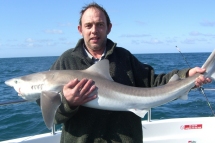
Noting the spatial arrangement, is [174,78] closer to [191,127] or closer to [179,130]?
[179,130]

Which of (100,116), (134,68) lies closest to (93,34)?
(134,68)

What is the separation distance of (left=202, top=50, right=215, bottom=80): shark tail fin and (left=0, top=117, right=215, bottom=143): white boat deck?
2.00 metres

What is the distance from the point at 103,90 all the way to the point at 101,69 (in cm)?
23

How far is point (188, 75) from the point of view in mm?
3010

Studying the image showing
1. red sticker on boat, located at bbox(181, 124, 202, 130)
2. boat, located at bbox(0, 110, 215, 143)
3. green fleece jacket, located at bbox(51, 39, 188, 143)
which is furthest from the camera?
red sticker on boat, located at bbox(181, 124, 202, 130)

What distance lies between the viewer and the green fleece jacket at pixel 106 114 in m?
2.48

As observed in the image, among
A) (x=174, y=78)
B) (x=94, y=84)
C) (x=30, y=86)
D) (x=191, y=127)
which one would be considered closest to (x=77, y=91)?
(x=94, y=84)

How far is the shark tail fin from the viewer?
2.82 meters

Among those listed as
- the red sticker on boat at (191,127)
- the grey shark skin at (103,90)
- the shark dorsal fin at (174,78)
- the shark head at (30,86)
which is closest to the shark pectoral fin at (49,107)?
the grey shark skin at (103,90)

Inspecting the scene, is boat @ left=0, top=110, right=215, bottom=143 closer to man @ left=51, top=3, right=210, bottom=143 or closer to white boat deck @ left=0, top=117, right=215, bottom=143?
white boat deck @ left=0, top=117, right=215, bottom=143

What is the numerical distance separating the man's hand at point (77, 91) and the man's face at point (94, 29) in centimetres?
49

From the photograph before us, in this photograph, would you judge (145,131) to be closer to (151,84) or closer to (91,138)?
(151,84)

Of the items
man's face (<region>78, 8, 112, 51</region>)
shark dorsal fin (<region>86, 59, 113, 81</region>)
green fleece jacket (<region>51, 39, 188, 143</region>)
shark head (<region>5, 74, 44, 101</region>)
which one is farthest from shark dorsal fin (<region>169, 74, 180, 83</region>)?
shark head (<region>5, 74, 44, 101</region>)

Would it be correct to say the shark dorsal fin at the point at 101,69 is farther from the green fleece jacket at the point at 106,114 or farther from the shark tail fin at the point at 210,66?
the shark tail fin at the point at 210,66
